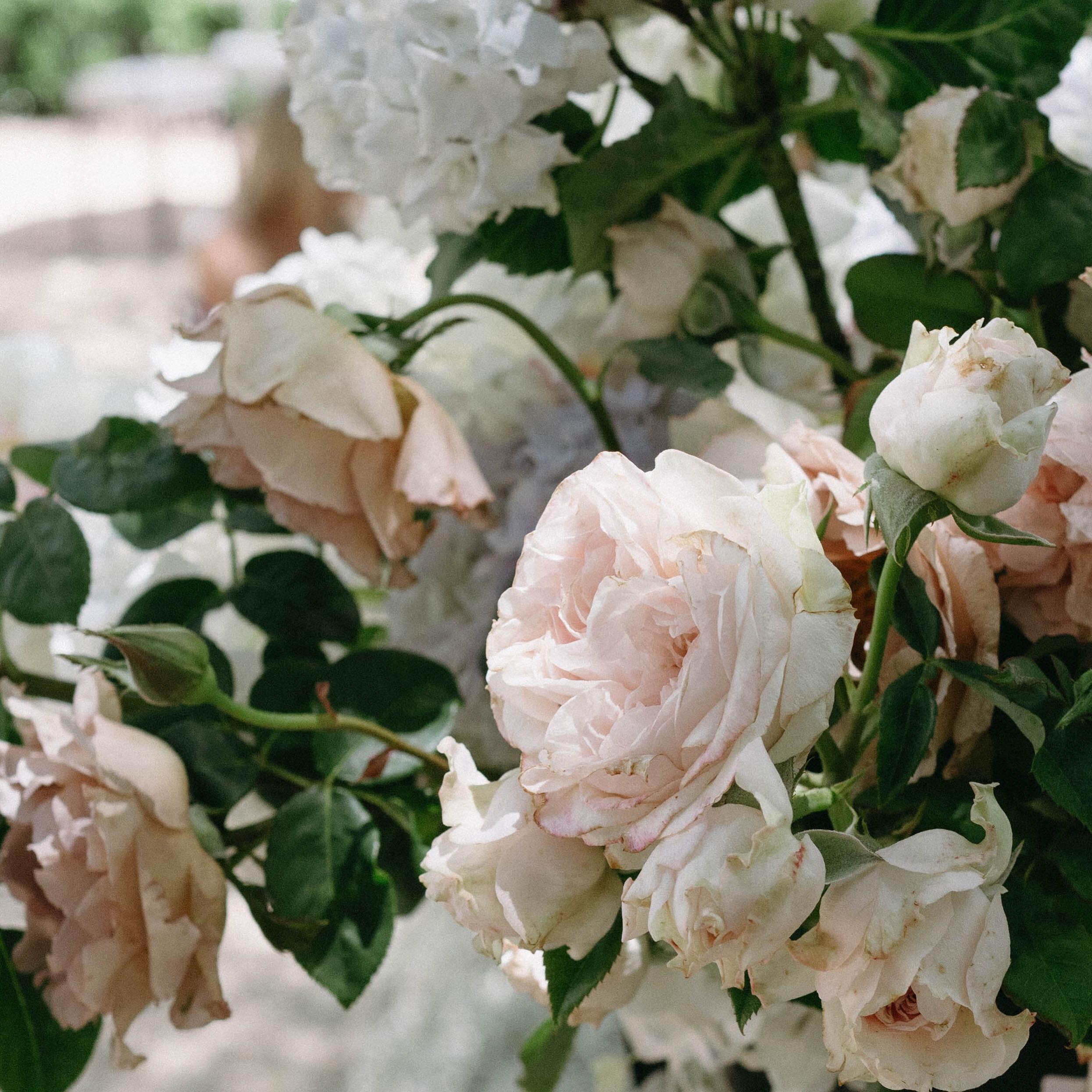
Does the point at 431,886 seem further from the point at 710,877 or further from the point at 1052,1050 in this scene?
the point at 1052,1050

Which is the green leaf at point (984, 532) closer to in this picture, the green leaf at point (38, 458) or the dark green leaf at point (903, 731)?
the dark green leaf at point (903, 731)

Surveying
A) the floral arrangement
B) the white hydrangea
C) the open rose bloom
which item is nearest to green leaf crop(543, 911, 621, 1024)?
the floral arrangement

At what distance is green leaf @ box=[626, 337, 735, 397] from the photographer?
1.18 ft

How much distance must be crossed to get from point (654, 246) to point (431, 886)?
0.22 m

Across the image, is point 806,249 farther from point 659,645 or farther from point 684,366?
point 659,645

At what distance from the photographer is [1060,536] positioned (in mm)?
254

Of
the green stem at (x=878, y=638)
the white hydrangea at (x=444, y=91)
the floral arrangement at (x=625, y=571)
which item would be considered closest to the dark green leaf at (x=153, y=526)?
the floral arrangement at (x=625, y=571)

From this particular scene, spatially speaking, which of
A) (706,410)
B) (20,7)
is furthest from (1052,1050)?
(20,7)

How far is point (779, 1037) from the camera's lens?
416 mm

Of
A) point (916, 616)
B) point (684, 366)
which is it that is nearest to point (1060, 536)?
point (916, 616)

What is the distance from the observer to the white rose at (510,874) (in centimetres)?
22

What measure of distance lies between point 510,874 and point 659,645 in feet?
0.16

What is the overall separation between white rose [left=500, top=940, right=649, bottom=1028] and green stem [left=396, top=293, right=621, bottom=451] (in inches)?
6.0

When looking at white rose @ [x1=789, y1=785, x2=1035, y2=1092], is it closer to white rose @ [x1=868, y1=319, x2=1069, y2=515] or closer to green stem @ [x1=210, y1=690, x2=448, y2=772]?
white rose @ [x1=868, y1=319, x2=1069, y2=515]
